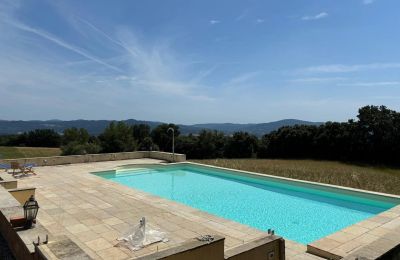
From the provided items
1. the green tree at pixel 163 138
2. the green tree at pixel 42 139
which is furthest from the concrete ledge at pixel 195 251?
the green tree at pixel 42 139

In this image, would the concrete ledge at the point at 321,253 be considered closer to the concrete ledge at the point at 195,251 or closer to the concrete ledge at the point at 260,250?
the concrete ledge at the point at 260,250

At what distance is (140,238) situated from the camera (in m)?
5.28

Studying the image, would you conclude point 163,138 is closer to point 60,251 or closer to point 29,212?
point 29,212

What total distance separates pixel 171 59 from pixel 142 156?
19.5 feet

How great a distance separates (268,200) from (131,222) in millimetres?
5159

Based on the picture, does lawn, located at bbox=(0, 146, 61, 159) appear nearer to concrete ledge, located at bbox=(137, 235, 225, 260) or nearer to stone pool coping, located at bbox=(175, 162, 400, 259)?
stone pool coping, located at bbox=(175, 162, 400, 259)

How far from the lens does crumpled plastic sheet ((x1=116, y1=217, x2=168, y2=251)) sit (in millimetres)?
5188

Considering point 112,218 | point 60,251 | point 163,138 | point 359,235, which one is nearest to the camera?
point 60,251

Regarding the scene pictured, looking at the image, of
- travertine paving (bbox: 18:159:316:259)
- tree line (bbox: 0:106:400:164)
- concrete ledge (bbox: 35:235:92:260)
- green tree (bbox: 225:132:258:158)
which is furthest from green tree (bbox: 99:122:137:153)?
concrete ledge (bbox: 35:235:92:260)

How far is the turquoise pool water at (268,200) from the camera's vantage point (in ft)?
25.7

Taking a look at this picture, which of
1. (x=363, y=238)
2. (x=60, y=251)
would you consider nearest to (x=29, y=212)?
(x=60, y=251)

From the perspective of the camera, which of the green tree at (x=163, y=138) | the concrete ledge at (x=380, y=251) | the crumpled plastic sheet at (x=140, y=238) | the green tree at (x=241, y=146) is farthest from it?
the green tree at (x=163, y=138)

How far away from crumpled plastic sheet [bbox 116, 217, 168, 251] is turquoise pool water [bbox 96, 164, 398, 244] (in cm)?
302

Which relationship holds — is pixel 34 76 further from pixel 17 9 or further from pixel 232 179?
pixel 232 179
